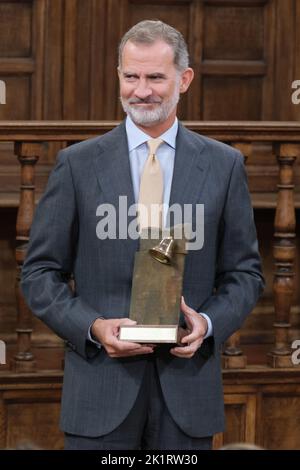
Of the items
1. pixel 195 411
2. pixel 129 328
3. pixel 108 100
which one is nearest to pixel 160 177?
pixel 129 328

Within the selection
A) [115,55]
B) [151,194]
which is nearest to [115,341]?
[151,194]

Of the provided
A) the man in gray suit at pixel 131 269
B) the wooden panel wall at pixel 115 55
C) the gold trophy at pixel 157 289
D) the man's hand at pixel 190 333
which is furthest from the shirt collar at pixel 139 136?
the wooden panel wall at pixel 115 55

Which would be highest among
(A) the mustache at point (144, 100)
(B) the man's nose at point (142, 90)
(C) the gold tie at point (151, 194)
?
(B) the man's nose at point (142, 90)

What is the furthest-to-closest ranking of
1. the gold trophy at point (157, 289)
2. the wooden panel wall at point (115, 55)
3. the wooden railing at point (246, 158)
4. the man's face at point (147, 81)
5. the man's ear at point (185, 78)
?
the wooden panel wall at point (115, 55) → the wooden railing at point (246, 158) → the man's ear at point (185, 78) → the man's face at point (147, 81) → the gold trophy at point (157, 289)

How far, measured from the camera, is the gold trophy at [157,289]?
286 centimetres

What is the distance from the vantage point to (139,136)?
3.05 metres

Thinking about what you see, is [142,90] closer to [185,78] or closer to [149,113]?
[149,113]

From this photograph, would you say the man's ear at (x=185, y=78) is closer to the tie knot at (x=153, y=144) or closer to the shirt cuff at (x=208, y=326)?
the tie knot at (x=153, y=144)

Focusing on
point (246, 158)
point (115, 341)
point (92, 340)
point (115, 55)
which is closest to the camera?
point (115, 341)

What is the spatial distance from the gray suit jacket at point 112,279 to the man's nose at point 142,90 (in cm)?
16

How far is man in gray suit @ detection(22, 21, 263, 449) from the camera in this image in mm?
2994

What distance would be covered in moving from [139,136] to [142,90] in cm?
15

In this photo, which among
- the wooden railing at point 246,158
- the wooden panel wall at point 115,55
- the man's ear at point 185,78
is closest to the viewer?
the man's ear at point 185,78

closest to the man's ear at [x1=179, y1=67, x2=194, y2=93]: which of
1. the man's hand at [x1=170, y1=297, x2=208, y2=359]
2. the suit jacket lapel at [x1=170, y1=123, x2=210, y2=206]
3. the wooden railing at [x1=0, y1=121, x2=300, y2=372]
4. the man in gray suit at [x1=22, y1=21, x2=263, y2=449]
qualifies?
the man in gray suit at [x1=22, y1=21, x2=263, y2=449]
